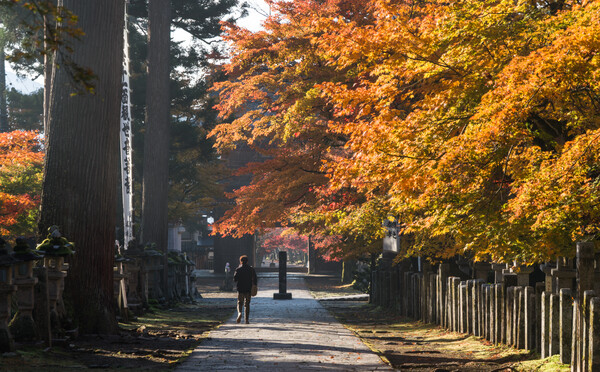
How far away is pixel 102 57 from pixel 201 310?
1128cm

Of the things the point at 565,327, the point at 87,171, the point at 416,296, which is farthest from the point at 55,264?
the point at 416,296

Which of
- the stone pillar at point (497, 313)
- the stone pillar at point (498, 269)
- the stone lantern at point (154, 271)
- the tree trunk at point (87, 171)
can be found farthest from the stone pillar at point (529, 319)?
the stone lantern at point (154, 271)

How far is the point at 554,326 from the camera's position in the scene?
28.8 ft

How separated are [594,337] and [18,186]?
22.1 metres

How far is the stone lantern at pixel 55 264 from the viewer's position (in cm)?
1050

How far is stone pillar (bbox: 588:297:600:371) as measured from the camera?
24.0 ft

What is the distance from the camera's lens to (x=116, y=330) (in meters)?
12.2

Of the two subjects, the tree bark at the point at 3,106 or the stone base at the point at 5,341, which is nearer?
the stone base at the point at 5,341

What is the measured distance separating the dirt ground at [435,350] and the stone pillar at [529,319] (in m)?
0.18

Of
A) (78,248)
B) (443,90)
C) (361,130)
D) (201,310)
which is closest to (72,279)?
(78,248)

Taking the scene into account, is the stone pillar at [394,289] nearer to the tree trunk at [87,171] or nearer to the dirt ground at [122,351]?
the dirt ground at [122,351]

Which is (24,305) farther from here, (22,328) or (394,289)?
(394,289)

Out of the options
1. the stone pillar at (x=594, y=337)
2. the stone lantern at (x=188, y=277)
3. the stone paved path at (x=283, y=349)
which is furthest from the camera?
the stone lantern at (x=188, y=277)

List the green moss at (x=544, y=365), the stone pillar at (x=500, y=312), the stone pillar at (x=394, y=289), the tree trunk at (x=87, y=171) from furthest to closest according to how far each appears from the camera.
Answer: the stone pillar at (x=394, y=289) < the tree trunk at (x=87, y=171) < the stone pillar at (x=500, y=312) < the green moss at (x=544, y=365)
